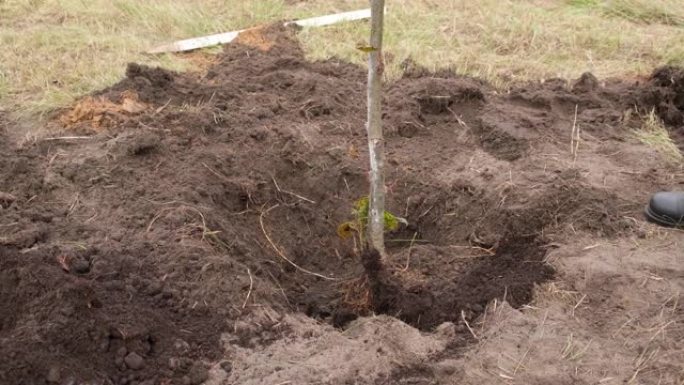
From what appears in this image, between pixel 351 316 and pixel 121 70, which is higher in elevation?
pixel 121 70

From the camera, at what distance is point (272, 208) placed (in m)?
3.24

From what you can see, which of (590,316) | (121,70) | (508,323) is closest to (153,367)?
(508,323)

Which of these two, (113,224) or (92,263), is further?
(113,224)

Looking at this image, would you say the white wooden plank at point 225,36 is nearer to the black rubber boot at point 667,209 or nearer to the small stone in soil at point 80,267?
the small stone in soil at point 80,267

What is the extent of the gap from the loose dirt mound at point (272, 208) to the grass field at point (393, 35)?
325mm

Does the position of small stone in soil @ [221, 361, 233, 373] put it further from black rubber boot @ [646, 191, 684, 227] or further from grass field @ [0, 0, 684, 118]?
grass field @ [0, 0, 684, 118]

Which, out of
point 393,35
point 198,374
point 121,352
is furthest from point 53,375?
point 393,35

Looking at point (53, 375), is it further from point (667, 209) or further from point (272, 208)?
point (667, 209)

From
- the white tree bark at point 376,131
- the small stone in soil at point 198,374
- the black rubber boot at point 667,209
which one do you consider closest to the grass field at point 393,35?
the black rubber boot at point 667,209

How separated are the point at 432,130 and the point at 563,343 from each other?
161cm

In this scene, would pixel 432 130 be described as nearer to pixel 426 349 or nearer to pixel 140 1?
pixel 426 349

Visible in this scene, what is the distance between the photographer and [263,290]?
260 centimetres

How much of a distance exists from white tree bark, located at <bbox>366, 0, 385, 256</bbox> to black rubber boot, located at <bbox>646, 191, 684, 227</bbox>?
1.11 meters

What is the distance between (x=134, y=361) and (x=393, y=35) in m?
3.12
